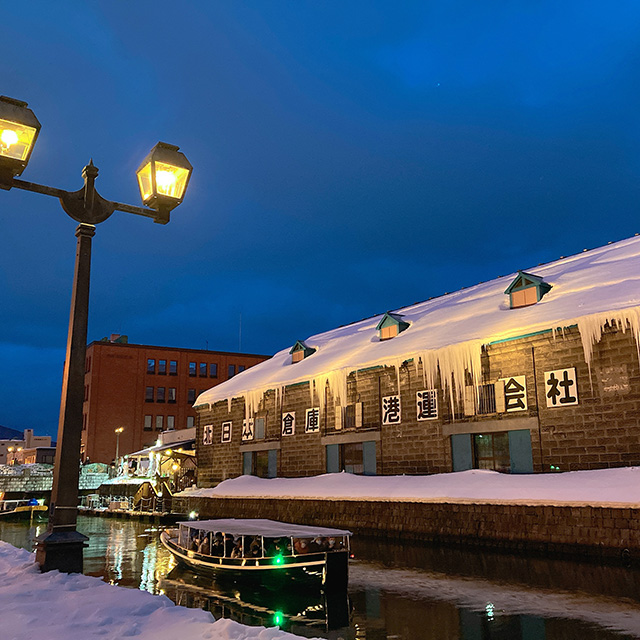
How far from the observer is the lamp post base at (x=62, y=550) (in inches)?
334

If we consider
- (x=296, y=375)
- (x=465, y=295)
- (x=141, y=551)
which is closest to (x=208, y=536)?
(x=141, y=551)

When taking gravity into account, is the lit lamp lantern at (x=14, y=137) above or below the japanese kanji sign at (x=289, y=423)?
above

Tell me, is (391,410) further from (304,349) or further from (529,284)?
(304,349)

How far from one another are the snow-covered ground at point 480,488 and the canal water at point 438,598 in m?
1.97

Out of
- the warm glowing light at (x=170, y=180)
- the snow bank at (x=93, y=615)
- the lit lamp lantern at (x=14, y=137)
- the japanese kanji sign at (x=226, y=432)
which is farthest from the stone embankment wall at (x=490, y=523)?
the lit lamp lantern at (x=14, y=137)

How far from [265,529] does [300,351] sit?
883 inches

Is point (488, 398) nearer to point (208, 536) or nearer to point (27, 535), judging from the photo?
point (208, 536)

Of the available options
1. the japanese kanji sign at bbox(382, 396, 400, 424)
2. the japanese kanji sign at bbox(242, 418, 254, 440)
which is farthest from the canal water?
the japanese kanji sign at bbox(242, 418, 254, 440)

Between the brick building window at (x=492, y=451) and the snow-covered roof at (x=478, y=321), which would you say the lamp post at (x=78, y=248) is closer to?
the snow-covered roof at (x=478, y=321)

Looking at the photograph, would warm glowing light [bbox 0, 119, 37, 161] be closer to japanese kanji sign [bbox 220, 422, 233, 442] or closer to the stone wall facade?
the stone wall facade

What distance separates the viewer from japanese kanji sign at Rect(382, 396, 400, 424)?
2802cm

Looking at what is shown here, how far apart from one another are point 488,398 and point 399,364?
15.3 feet

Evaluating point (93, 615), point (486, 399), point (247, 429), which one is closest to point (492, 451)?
point (486, 399)

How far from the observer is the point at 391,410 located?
92.9 ft
